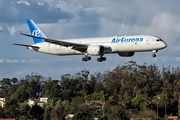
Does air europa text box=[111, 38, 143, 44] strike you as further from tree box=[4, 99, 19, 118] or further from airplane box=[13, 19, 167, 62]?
tree box=[4, 99, 19, 118]

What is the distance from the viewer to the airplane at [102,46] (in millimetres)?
65438

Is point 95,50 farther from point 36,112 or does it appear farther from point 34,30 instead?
point 36,112

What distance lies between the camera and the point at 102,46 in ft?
224

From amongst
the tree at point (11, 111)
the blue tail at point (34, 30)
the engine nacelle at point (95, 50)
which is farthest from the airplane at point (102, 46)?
the tree at point (11, 111)

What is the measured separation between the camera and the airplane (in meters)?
65.4

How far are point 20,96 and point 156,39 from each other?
96607 millimetres

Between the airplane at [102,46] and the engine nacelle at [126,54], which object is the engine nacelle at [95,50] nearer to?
the airplane at [102,46]

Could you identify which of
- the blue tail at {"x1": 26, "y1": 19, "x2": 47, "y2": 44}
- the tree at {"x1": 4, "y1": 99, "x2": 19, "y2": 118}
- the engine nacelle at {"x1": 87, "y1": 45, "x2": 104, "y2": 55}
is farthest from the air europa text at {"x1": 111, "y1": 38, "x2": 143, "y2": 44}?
the tree at {"x1": 4, "y1": 99, "x2": 19, "y2": 118}

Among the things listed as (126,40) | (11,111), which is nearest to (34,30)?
(126,40)

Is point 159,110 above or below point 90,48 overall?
below

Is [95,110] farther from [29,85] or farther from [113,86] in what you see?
[29,85]

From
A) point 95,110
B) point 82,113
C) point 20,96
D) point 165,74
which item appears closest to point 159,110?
point 95,110

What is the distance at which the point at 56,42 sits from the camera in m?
70.2

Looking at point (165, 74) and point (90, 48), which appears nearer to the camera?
point (90, 48)
